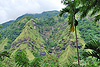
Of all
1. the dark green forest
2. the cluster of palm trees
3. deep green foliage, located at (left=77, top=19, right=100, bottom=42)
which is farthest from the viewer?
deep green foliage, located at (left=77, top=19, right=100, bottom=42)

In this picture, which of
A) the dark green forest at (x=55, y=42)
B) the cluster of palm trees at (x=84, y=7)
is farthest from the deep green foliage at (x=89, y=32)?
the cluster of palm trees at (x=84, y=7)

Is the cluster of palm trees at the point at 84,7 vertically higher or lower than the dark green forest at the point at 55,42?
higher

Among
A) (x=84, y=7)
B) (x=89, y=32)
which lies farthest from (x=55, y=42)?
(x=84, y=7)

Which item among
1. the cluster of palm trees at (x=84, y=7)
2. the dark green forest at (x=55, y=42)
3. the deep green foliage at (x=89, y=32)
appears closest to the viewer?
the cluster of palm trees at (x=84, y=7)

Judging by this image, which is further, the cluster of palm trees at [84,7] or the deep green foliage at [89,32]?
the deep green foliage at [89,32]

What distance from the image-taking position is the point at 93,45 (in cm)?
434

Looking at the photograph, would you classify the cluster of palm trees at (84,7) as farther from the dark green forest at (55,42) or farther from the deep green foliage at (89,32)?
the deep green foliage at (89,32)

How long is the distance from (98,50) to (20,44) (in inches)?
5093

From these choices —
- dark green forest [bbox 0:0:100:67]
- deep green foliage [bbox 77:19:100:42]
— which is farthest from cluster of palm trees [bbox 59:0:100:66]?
deep green foliage [bbox 77:19:100:42]

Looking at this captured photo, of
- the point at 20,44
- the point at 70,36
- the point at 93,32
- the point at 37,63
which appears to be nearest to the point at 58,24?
the point at 70,36

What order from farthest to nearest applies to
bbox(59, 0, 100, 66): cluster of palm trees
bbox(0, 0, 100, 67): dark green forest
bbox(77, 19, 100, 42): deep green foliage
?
bbox(77, 19, 100, 42): deep green foliage
bbox(0, 0, 100, 67): dark green forest
bbox(59, 0, 100, 66): cluster of palm trees

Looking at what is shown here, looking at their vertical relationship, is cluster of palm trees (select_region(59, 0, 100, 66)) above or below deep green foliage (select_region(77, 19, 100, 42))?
above

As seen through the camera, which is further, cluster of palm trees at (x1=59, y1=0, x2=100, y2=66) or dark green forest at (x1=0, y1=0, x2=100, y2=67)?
dark green forest at (x1=0, y1=0, x2=100, y2=67)

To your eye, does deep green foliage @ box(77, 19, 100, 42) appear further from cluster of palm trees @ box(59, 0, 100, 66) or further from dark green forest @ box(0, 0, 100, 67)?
cluster of palm trees @ box(59, 0, 100, 66)
